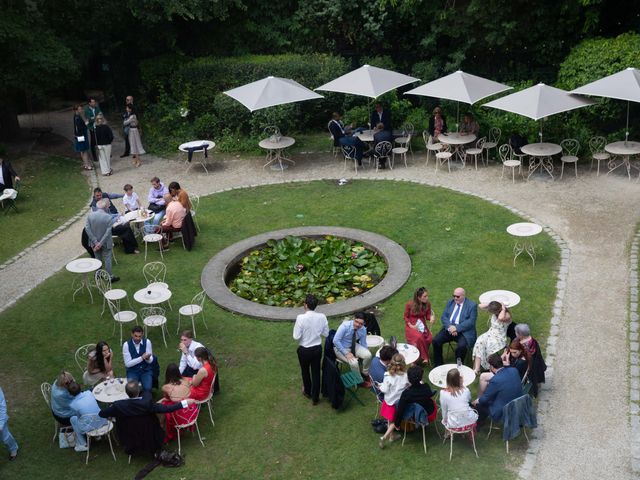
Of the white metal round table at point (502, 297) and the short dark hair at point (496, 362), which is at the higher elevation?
the short dark hair at point (496, 362)

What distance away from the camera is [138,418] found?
983cm

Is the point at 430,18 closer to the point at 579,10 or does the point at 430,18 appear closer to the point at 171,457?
the point at 579,10

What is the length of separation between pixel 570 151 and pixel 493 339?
381 inches

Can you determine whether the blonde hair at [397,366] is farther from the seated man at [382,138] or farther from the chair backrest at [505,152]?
the seated man at [382,138]

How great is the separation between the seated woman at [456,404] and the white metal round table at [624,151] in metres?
10.6

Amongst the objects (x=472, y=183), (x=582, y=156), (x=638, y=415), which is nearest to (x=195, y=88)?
(x=472, y=183)

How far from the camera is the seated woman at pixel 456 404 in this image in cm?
958

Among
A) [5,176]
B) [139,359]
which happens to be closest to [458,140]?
[5,176]

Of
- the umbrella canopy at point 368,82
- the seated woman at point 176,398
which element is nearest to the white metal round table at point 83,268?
the seated woman at point 176,398

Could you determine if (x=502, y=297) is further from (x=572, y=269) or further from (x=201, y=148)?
(x=201, y=148)

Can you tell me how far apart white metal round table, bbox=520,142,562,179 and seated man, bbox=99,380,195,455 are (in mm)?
11721

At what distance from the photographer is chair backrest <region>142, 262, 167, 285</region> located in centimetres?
1491

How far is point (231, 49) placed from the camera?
26.7 metres

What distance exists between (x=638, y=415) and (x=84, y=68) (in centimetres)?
2576
